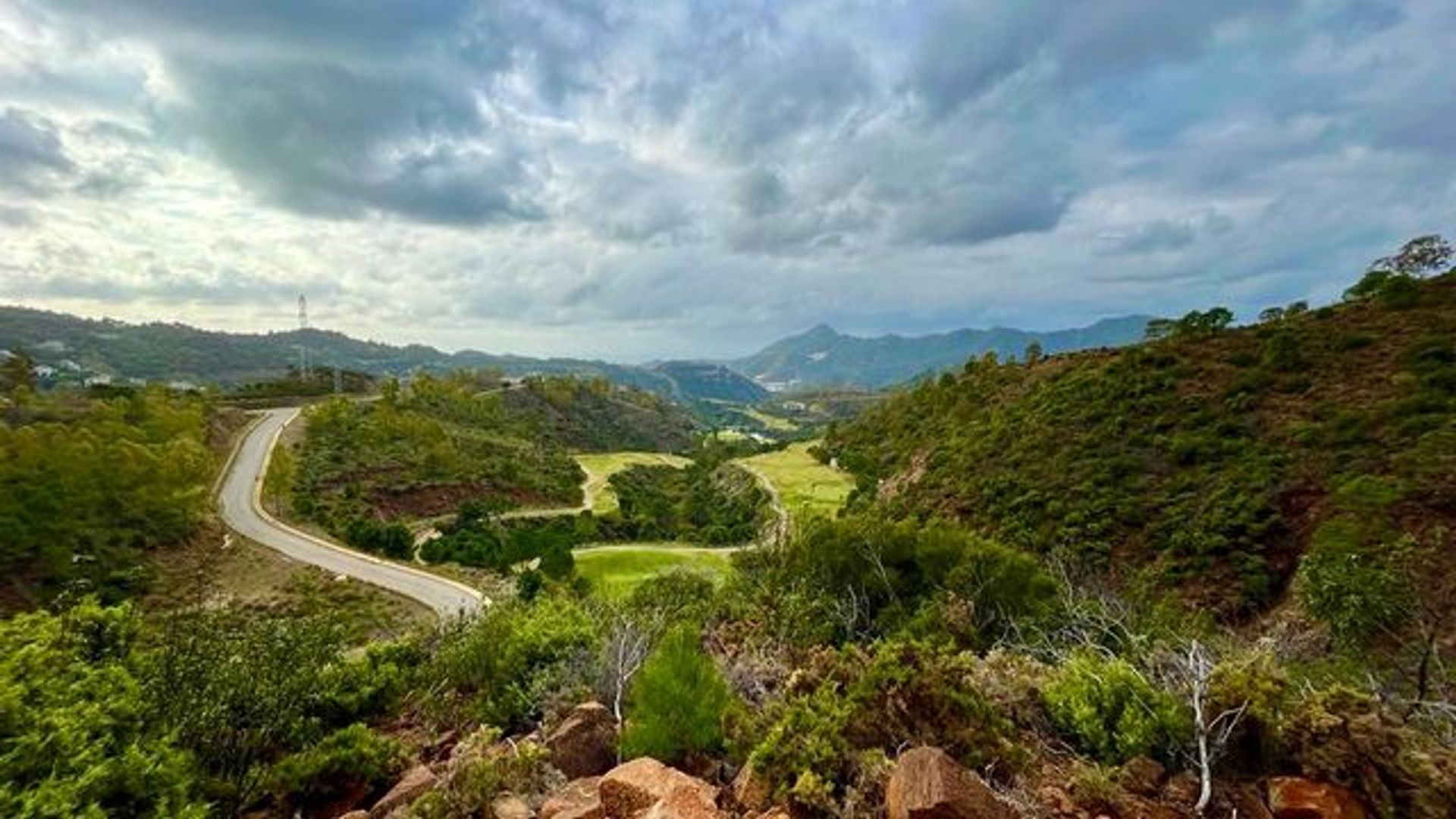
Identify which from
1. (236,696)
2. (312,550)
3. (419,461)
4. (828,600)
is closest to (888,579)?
(828,600)

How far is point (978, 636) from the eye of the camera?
1900 centimetres

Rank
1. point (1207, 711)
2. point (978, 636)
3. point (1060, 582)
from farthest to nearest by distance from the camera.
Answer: point (1060, 582), point (978, 636), point (1207, 711)

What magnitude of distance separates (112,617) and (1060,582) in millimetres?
23552

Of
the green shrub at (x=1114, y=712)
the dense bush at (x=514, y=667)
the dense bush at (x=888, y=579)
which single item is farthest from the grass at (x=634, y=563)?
the green shrub at (x=1114, y=712)

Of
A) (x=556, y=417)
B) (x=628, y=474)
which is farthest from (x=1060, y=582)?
(x=556, y=417)

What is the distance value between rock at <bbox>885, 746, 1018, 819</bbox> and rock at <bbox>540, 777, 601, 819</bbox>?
281 centimetres

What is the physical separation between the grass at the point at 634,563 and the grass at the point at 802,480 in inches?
366

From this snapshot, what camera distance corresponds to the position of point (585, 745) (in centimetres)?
966

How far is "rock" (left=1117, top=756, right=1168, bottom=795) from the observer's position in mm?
7410

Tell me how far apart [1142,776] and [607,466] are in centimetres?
10913

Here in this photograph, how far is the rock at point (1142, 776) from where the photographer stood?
7.41m

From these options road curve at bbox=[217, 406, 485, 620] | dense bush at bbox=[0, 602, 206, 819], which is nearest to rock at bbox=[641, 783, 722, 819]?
dense bush at bbox=[0, 602, 206, 819]

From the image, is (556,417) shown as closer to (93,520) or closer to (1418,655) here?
(93,520)

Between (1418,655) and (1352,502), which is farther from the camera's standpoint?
(1352,502)
